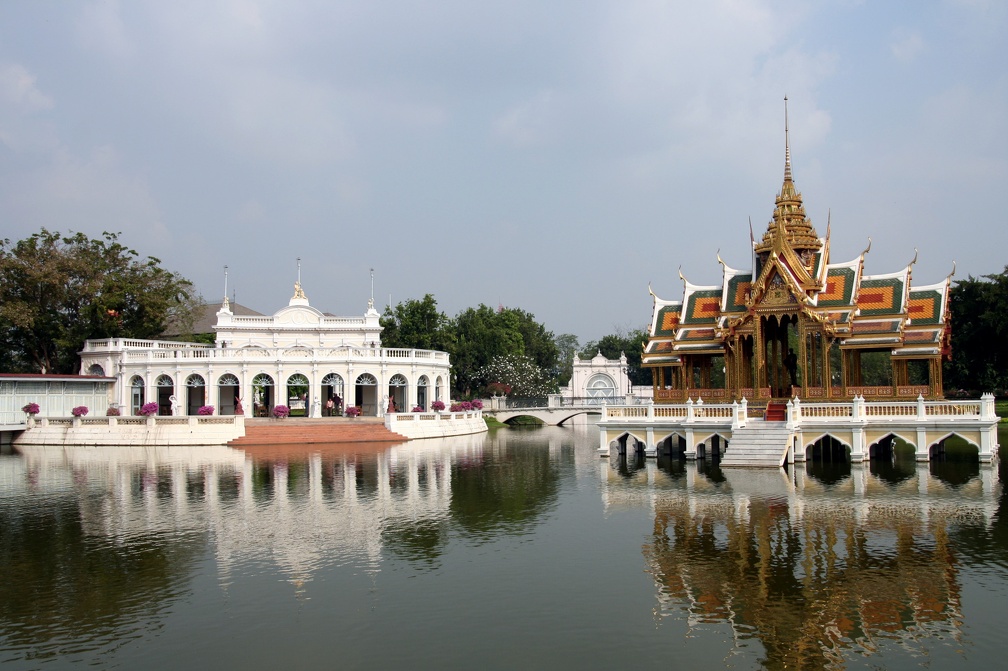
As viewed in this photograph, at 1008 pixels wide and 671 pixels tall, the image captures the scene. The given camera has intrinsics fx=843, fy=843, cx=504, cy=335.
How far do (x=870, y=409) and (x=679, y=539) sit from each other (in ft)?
39.0

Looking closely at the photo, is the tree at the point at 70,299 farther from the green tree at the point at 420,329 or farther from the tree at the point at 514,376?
the tree at the point at 514,376

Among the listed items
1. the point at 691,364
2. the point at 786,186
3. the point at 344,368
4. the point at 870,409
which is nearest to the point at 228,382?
the point at 344,368

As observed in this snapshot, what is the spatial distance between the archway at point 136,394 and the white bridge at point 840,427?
30077mm

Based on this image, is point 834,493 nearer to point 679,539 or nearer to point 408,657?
point 679,539

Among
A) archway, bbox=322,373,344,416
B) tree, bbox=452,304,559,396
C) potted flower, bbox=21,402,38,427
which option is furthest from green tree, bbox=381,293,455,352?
potted flower, bbox=21,402,38,427

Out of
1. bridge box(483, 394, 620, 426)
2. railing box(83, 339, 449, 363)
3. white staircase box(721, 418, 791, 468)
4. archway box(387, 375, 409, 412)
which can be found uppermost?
railing box(83, 339, 449, 363)

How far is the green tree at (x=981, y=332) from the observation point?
4278cm

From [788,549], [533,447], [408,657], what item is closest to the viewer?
[408,657]

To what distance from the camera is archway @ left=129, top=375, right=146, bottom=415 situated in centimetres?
4366

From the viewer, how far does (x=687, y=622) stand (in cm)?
1002

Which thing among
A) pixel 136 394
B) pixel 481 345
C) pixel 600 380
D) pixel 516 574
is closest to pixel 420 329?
pixel 481 345

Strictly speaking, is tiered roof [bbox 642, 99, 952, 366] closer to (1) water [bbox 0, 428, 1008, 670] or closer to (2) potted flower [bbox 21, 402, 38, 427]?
(1) water [bbox 0, 428, 1008, 670]

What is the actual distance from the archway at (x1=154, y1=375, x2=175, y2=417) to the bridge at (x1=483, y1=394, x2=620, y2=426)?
64.5 feet

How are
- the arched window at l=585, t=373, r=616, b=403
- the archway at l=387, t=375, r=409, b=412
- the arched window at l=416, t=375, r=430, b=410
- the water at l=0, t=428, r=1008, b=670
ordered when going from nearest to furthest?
the water at l=0, t=428, r=1008, b=670, the archway at l=387, t=375, r=409, b=412, the arched window at l=416, t=375, r=430, b=410, the arched window at l=585, t=373, r=616, b=403
